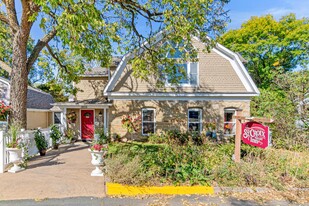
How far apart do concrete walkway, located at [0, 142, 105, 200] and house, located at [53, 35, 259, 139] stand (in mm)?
5897

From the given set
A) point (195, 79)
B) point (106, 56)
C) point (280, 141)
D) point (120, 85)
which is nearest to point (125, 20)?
point (106, 56)

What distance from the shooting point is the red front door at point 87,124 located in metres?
14.0

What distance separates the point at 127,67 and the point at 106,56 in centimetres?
254

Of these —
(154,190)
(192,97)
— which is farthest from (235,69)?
(154,190)

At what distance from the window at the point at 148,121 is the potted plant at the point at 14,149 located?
24.4ft

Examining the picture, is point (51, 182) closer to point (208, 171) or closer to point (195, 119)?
point (208, 171)

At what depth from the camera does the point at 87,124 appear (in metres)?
14.0

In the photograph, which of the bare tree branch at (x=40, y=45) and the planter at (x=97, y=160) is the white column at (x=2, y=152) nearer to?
the planter at (x=97, y=160)

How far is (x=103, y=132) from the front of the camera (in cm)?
1270

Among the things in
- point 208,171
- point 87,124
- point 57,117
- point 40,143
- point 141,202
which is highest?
point 57,117

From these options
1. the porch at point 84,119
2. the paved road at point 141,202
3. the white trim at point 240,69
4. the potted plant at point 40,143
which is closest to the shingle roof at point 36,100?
the porch at point 84,119

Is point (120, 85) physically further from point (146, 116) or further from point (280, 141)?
point (280, 141)

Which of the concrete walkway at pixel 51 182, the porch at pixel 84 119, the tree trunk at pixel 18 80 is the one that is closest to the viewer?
the concrete walkway at pixel 51 182

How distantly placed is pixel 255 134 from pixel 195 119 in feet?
22.5
